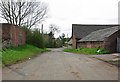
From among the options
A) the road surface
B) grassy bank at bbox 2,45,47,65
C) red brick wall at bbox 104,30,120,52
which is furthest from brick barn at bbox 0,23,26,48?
red brick wall at bbox 104,30,120,52

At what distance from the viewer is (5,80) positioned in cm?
1122

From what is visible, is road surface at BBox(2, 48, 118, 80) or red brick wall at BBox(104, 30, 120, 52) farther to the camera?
red brick wall at BBox(104, 30, 120, 52)

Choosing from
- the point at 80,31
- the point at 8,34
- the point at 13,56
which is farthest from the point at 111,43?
the point at 80,31

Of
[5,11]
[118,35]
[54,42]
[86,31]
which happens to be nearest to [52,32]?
[54,42]

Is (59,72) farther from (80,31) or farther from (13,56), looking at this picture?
(80,31)

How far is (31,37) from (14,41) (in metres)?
20.4

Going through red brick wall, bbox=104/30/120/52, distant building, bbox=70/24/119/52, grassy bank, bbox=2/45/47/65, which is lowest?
grassy bank, bbox=2/45/47/65

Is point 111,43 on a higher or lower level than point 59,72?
higher

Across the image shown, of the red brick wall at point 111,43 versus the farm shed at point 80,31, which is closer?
the red brick wall at point 111,43

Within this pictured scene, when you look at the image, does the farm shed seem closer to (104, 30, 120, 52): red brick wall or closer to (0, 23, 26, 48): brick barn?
(104, 30, 120, 52): red brick wall

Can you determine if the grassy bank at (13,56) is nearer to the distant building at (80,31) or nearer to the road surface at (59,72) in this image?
the road surface at (59,72)

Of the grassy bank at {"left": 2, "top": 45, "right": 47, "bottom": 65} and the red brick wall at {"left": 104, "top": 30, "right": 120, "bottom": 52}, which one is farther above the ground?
the red brick wall at {"left": 104, "top": 30, "right": 120, "bottom": 52}

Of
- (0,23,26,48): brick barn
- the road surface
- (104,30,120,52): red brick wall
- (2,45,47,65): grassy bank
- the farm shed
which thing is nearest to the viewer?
the road surface

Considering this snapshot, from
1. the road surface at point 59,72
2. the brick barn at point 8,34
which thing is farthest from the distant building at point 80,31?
the road surface at point 59,72
